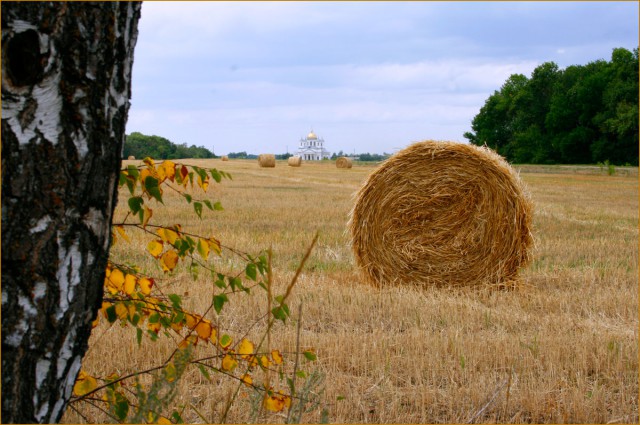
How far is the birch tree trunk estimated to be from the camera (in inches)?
78.0

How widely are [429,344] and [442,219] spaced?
3144 millimetres

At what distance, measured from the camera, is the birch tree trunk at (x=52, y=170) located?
6.50 ft

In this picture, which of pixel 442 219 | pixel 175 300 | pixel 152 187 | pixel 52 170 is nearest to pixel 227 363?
pixel 175 300

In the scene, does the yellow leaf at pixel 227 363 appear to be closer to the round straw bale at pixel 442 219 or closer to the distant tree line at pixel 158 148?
the round straw bale at pixel 442 219

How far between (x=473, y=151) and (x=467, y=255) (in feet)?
3.65

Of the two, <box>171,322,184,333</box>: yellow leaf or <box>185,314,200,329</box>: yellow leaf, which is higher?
<box>185,314,200,329</box>: yellow leaf

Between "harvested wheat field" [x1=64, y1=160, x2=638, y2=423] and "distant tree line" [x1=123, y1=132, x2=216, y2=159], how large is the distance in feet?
162

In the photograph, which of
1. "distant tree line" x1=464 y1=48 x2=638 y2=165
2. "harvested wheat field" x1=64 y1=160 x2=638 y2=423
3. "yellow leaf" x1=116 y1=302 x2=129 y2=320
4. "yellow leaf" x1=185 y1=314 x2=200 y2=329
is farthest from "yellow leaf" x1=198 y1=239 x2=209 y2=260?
"distant tree line" x1=464 y1=48 x2=638 y2=165

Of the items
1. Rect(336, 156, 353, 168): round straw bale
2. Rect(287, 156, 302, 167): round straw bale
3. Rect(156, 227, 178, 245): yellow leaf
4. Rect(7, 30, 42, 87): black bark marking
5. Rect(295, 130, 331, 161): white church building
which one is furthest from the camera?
Rect(295, 130, 331, 161): white church building

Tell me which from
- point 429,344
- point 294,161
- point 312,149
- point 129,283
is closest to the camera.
Result: point 129,283

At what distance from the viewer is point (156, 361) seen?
15.3 ft

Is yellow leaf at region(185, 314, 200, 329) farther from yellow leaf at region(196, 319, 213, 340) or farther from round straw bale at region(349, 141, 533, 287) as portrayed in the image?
round straw bale at region(349, 141, 533, 287)

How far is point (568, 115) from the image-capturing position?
61031mm

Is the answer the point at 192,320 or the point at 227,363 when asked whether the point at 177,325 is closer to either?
the point at 192,320
